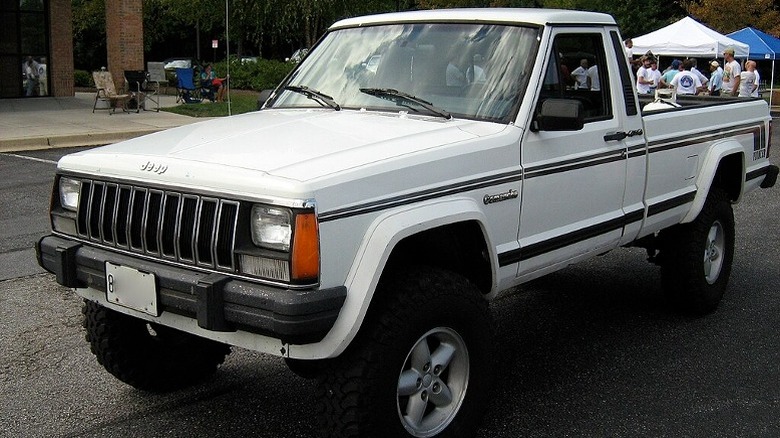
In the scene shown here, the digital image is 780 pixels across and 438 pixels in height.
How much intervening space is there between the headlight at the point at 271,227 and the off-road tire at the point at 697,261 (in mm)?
3427

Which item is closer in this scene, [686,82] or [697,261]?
[697,261]

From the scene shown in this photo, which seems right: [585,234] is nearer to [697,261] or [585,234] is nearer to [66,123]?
[697,261]

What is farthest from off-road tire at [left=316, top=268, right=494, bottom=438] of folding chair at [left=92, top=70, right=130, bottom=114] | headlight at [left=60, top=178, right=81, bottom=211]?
folding chair at [left=92, top=70, right=130, bottom=114]

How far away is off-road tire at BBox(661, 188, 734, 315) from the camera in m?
5.86

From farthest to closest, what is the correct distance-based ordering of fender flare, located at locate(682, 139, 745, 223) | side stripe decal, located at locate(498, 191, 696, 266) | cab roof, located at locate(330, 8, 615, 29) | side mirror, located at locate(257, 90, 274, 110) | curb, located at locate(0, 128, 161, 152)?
curb, located at locate(0, 128, 161, 152), fender flare, located at locate(682, 139, 745, 223), side mirror, located at locate(257, 90, 274, 110), cab roof, located at locate(330, 8, 615, 29), side stripe decal, located at locate(498, 191, 696, 266)

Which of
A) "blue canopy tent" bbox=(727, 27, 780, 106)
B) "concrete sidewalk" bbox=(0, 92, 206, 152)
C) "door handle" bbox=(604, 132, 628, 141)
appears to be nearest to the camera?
"door handle" bbox=(604, 132, 628, 141)

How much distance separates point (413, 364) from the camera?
3.70m

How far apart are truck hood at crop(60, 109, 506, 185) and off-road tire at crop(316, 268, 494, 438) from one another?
57cm

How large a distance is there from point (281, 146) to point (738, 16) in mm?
37088

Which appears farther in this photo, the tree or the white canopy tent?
the tree

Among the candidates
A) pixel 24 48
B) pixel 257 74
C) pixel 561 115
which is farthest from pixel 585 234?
pixel 257 74

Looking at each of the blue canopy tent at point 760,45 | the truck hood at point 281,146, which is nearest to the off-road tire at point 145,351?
the truck hood at point 281,146

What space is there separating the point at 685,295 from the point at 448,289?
2.77 m

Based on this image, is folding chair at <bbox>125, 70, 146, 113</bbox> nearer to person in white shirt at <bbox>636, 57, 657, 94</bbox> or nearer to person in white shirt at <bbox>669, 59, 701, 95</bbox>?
person in white shirt at <bbox>636, 57, 657, 94</bbox>
